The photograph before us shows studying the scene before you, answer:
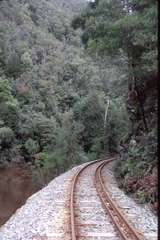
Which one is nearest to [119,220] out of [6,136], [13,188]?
[13,188]

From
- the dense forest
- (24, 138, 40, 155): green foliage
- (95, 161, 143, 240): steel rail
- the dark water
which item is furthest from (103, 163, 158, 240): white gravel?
(24, 138, 40, 155): green foliage

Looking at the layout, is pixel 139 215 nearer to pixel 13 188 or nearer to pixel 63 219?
pixel 63 219

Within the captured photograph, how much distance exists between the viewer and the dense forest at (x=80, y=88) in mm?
22031

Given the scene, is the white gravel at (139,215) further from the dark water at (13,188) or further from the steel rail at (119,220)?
the dark water at (13,188)

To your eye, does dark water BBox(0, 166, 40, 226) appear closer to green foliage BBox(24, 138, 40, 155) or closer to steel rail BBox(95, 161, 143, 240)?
green foliage BBox(24, 138, 40, 155)

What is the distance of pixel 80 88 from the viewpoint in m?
86.0

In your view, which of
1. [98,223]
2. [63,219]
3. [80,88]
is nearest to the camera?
[98,223]

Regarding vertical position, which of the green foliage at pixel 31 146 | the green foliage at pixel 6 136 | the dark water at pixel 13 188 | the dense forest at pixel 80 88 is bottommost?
the dark water at pixel 13 188

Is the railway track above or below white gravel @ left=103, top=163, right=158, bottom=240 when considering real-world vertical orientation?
above

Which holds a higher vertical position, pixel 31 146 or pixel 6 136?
pixel 6 136

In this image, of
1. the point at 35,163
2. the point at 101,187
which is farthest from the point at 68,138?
the point at 101,187

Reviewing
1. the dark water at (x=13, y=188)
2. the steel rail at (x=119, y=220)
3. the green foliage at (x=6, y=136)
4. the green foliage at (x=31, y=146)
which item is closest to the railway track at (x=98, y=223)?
the steel rail at (x=119, y=220)

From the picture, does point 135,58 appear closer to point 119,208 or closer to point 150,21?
point 150,21

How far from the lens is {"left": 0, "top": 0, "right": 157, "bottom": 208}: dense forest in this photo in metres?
22.0
